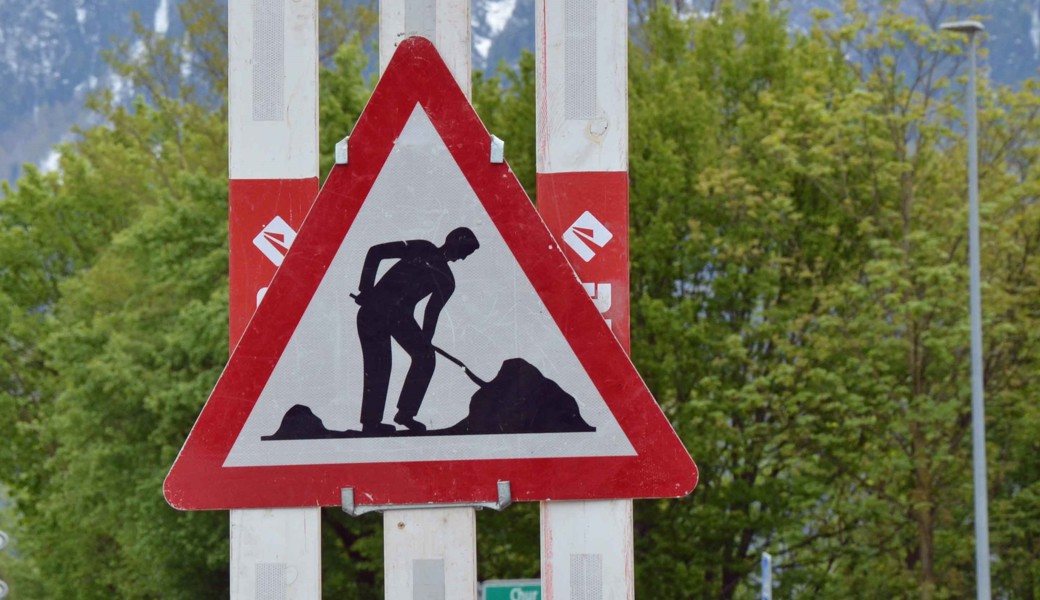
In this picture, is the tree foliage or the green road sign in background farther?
the tree foliage

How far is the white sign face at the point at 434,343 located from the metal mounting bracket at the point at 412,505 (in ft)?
0.17

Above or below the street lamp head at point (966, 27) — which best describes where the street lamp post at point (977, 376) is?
below

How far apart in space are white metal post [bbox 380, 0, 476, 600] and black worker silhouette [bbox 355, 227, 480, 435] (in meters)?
0.18

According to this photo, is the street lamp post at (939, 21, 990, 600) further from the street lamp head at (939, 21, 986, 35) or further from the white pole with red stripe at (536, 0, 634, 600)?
the white pole with red stripe at (536, 0, 634, 600)

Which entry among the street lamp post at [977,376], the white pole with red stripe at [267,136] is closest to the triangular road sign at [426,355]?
the white pole with red stripe at [267,136]

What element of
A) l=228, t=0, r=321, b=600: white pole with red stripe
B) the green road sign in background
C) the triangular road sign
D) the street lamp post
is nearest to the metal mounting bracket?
the triangular road sign

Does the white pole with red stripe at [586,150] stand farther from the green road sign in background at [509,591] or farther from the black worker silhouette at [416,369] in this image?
the green road sign in background at [509,591]

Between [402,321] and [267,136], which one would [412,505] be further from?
[267,136]

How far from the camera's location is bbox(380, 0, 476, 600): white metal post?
2799 mm

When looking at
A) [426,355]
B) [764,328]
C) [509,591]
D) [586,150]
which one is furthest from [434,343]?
[764,328]

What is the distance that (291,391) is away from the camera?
2.75 metres

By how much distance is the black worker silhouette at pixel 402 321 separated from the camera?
2.72m

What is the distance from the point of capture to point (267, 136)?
2.88 meters

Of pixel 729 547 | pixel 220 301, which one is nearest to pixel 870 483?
pixel 729 547
